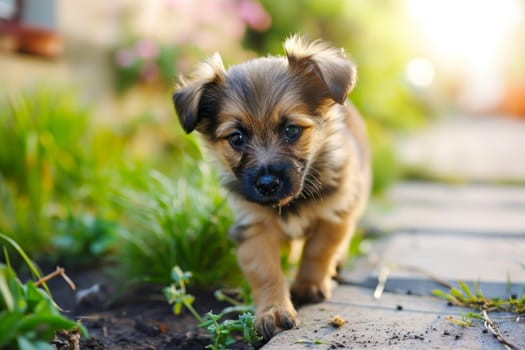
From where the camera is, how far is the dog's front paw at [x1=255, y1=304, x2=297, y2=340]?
2.44 metres

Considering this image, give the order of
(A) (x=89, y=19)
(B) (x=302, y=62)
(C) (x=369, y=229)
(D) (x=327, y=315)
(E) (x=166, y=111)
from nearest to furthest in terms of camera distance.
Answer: (D) (x=327, y=315), (B) (x=302, y=62), (C) (x=369, y=229), (A) (x=89, y=19), (E) (x=166, y=111)

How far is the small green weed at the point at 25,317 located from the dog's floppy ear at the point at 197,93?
3.89 ft

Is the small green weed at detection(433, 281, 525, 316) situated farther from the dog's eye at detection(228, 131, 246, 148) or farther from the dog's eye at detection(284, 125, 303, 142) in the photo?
the dog's eye at detection(228, 131, 246, 148)

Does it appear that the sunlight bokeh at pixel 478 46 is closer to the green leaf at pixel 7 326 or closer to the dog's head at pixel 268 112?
the dog's head at pixel 268 112

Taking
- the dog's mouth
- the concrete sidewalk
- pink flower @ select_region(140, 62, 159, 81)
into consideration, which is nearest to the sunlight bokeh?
pink flower @ select_region(140, 62, 159, 81)

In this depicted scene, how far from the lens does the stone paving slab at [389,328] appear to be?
216 cm

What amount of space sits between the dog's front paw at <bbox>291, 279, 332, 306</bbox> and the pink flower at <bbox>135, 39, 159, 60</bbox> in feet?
14.4

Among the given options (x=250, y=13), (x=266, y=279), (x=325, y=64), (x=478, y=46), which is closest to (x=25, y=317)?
(x=266, y=279)

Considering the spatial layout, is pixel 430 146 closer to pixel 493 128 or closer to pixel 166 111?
pixel 493 128

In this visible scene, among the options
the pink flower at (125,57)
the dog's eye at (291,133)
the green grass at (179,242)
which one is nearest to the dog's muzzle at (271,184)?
the dog's eye at (291,133)

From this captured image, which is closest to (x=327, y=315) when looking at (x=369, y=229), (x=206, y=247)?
(x=206, y=247)

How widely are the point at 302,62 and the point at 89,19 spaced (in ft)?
12.9

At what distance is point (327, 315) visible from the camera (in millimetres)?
2645

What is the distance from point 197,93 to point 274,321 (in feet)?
3.69
